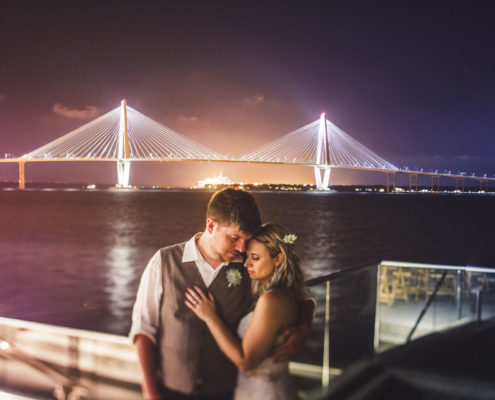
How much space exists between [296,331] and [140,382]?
0.51 meters

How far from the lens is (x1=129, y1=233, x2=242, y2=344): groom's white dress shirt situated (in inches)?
55.1

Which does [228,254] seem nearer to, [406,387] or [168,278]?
[168,278]

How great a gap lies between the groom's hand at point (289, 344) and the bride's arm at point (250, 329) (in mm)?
56

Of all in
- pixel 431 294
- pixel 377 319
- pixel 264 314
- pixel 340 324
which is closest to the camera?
pixel 264 314

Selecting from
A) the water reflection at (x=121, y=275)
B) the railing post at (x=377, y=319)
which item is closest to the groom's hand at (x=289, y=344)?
the railing post at (x=377, y=319)

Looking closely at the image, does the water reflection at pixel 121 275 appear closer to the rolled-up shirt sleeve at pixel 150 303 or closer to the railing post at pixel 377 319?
the railing post at pixel 377 319

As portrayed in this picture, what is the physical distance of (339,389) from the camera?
2.34 m

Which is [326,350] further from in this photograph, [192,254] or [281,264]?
[192,254]

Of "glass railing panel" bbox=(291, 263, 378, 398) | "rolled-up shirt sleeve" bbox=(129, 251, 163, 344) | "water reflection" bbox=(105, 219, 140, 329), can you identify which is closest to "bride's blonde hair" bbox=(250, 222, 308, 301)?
"rolled-up shirt sleeve" bbox=(129, 251, 163, 344)

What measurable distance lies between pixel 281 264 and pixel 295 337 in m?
0.23

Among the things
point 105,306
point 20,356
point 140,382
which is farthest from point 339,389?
point 105,306

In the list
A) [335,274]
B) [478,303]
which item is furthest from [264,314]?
[478,303]

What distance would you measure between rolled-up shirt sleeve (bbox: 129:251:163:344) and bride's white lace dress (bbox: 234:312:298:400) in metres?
0.26

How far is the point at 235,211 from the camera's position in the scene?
141 cm
